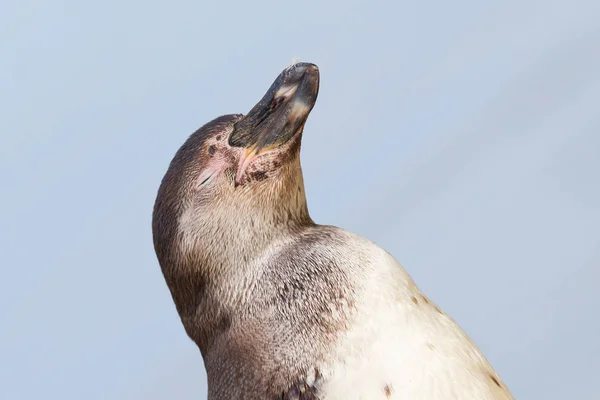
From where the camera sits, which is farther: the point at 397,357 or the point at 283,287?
the point at 283,287

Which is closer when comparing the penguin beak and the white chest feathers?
the white chest feathers

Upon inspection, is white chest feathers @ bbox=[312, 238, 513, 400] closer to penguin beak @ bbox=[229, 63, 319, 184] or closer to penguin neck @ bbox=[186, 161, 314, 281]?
penguin neck @ bbox=[186, 161, 314, 281]

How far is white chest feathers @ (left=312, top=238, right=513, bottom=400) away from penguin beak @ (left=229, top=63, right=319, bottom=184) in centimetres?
49

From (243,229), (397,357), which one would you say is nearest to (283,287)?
(243,229)

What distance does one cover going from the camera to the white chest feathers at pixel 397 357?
2617 mm

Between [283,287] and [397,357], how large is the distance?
0.37 m

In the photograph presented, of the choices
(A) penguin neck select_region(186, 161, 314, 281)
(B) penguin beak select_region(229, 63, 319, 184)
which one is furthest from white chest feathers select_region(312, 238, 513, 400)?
(B) penguin beak select_region(229, 63, 319, 184)

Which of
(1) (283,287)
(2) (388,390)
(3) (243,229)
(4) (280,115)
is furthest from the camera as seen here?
(4) (280,115)

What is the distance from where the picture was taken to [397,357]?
264 cm

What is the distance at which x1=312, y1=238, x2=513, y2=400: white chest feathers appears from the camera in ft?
8.59

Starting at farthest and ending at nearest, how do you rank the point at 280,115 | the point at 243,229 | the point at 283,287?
1. the point at 280,115
2. the point at 243,229
3. the point at 283,287

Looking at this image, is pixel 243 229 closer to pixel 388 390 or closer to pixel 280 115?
pixel 280 115

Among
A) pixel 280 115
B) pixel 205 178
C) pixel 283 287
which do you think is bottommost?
pixel 283 287

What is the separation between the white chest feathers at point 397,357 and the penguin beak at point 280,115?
0.49 metres
